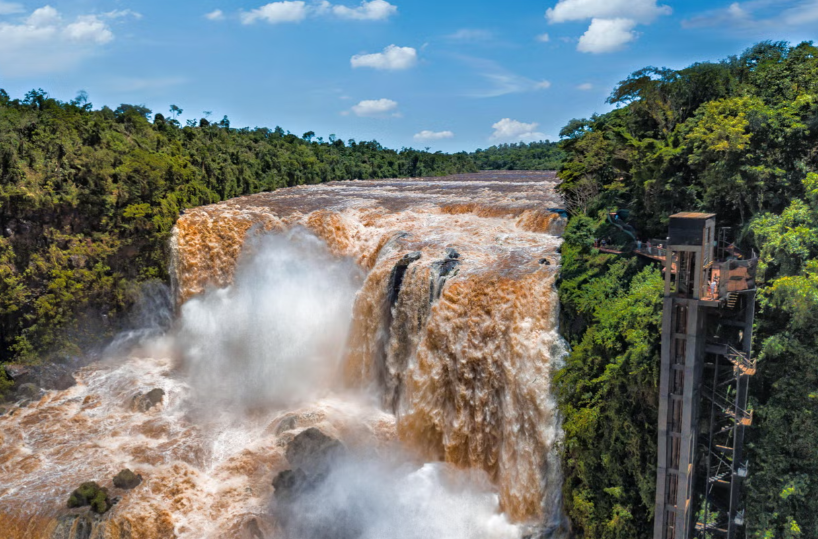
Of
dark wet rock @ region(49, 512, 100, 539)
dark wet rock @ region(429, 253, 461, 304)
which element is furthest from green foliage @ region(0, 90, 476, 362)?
dark wet rock @ region(429, 253, 461, 304)

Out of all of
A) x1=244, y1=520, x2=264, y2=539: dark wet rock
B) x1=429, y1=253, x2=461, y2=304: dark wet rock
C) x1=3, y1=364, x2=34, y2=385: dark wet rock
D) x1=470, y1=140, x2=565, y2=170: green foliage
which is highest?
x1=470, y1=140, x2=565, y2=170: green foliage

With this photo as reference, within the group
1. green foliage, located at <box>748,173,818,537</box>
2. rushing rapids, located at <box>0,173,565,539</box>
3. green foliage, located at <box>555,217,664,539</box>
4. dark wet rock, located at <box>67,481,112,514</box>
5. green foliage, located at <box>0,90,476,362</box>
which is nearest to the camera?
green foliage, located at <box>748,173,818,537</box>

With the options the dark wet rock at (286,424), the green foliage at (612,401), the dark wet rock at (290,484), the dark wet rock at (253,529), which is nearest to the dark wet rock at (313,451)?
the dark wet rock at (290,484)

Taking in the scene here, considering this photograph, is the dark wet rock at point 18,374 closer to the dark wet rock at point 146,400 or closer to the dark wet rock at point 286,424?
the dark wet rock at point 146,400

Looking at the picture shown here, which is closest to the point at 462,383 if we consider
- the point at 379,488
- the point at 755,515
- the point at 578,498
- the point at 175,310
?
the point at 379,488

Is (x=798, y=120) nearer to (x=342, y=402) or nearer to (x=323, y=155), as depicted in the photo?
(x=342, y=402)

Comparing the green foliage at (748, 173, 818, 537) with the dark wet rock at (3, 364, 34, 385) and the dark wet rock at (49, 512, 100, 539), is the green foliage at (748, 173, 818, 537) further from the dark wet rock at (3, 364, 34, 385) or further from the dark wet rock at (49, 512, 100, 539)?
the dark wet rock at (3, 364, 34, 385)

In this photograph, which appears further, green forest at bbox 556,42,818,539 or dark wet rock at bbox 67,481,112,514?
dark wet rock at bbox 67,481,112,514
